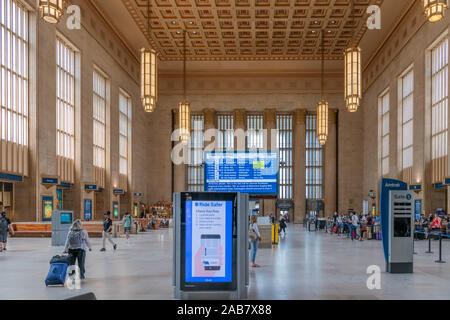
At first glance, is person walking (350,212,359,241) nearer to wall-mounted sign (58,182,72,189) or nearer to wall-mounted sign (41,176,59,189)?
wall-mounted sign (41,176,59,189)

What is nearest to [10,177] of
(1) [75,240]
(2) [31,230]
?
(2) [31,230]

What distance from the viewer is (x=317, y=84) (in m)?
42.4

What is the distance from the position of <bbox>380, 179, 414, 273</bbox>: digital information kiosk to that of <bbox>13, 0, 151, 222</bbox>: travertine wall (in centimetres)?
1672

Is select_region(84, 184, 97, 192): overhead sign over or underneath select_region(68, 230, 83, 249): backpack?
over

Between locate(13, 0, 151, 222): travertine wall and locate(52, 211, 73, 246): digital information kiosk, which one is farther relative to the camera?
locate(13, 0, 151, 222): travertine wall

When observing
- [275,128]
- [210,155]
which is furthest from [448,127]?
[275,128]

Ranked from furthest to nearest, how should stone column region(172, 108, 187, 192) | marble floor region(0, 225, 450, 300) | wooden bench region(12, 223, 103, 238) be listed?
stone column region(172, 108, 187, 192), wooden bench region(12, 223, 103, 238), marble floor region(0, 225, 450, 300)

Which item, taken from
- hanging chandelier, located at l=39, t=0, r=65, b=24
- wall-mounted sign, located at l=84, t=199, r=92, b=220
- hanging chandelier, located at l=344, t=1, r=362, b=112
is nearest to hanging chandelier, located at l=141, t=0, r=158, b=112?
hanging chandelier, located at l=344, t=1, r=362, b=112

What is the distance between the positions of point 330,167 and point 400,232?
A: 33187 millimetres

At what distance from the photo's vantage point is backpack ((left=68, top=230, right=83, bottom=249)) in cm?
909

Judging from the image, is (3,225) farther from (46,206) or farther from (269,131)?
(269,131)

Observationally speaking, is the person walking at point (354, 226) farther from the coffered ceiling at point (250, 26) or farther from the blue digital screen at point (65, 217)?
the blue digital screen at point (65, 217)

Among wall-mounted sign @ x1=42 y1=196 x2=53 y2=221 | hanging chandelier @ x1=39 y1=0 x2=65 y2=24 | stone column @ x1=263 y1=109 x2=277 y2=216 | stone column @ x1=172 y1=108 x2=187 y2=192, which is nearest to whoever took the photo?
hanging chandelier @ x1=39 y1=0 x2=65 y2=24
